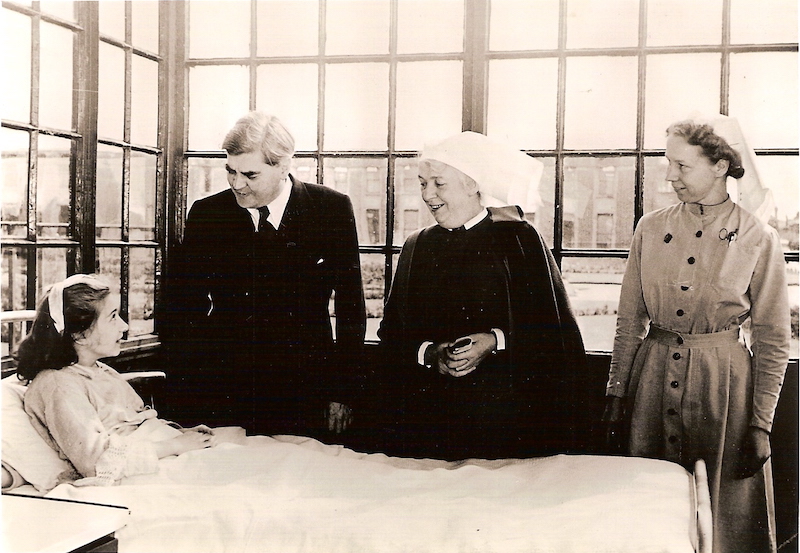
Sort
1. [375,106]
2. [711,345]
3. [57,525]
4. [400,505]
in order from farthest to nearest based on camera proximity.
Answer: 1. [375,106]
2. [711,345]
3. [400,505]
4. [57,525]

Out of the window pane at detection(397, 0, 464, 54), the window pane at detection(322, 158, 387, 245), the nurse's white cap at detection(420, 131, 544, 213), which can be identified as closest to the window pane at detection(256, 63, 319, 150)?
the window pane at detection(322, 158, 387, 245)

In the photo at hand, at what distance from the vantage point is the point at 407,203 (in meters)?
2.14

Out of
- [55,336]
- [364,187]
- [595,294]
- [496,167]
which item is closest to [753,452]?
[595,294]

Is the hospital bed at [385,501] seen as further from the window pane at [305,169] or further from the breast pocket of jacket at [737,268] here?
the window pane at [305,169]

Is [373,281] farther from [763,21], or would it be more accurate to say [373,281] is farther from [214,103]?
[763,21]

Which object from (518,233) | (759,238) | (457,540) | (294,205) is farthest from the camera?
(294,205)

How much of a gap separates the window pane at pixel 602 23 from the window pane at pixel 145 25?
4.43 feet

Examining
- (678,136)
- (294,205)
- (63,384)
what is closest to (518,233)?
(678,136)

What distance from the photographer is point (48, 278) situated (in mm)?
2088

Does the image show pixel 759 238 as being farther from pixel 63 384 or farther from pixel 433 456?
pixel 63 384

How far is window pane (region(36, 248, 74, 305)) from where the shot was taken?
207 cm

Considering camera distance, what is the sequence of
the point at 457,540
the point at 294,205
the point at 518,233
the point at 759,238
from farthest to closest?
1. the point at 294,205
2. the point at 518,233
3. the point at 759,238
4. the point at 457,540

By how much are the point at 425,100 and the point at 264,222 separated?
0.65 m

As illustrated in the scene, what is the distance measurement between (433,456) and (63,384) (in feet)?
3.71
